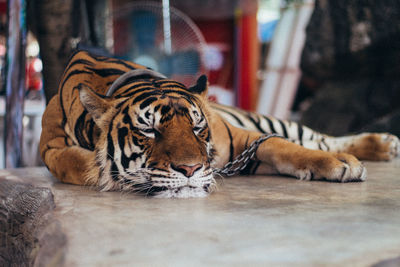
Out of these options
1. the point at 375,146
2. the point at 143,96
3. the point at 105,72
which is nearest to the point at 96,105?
the point at 143,96

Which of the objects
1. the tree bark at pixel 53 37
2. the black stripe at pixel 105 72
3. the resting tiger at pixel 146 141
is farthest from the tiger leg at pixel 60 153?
the tree bark at pixel 53 37

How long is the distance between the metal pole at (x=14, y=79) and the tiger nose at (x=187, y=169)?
2053mm

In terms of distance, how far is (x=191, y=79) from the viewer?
438 cm

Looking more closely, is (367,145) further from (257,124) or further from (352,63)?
(352,63)

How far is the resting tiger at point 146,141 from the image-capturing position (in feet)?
5.53

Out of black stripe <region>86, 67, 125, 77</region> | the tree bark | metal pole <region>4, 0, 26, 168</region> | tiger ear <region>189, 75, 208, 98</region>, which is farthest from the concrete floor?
the tree bark

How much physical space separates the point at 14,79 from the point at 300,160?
217cm

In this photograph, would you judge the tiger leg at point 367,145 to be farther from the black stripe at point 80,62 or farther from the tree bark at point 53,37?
the tree bark at point 53,37

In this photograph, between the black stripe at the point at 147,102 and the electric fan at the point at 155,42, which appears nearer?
the black stripe at the point at 147,102

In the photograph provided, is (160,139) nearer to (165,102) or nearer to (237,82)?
(165,102)

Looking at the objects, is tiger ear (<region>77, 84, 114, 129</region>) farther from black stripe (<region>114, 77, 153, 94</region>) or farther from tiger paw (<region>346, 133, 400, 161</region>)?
tiger paw (<region>346, 133, 400, 161</region>)

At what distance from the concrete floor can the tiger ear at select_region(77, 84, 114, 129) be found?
0.30m

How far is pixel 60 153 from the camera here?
2117 mm

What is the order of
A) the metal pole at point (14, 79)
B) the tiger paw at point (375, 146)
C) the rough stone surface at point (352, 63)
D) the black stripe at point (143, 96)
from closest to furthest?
1. the black stripe at point (143, 96)
2. the tiger paw at point (375, 146)
3. the metal pole at point (14, 79)
4. the rough stone surface at point (352, 63)
